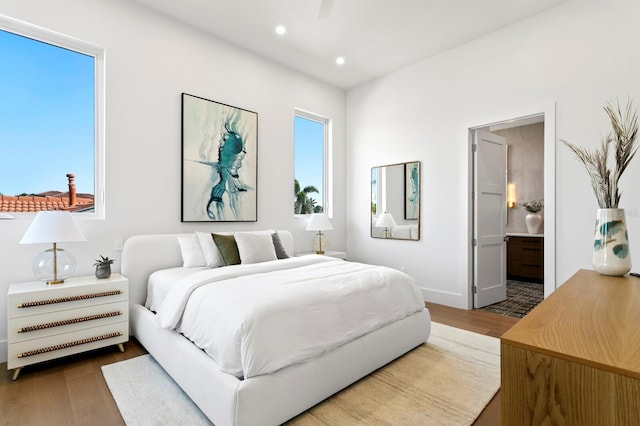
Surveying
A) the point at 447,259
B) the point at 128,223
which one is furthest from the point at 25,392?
the point at 447,259

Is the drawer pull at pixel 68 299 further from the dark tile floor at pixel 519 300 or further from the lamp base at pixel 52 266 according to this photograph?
the dark tile floor at pixel 519 300

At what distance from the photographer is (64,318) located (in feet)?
8.25

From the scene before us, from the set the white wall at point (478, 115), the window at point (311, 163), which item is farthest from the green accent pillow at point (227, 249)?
the white wall at point (478, 115)

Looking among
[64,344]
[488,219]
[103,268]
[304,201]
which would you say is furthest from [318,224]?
[64,344]

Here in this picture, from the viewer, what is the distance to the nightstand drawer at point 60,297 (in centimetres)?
234

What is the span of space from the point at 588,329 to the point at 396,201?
401cm

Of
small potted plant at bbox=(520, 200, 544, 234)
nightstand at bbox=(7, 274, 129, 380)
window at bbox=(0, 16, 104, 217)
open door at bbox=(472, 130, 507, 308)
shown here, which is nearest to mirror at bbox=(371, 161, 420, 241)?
open door at bbox=(472, 130, 507, 308)

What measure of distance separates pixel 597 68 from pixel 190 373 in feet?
14.3

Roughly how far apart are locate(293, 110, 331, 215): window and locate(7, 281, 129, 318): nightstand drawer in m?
2.63

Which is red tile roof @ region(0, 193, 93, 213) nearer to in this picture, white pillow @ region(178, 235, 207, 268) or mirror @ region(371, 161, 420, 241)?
white pillow @ region(178, 235, 207, 268)

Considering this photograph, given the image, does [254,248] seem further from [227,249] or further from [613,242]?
[613,242]

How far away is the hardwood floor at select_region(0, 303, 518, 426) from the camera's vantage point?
1906 millimetres

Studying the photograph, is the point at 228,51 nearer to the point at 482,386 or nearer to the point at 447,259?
the point at 447,259

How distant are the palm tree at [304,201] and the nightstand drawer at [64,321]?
8.75 feet
